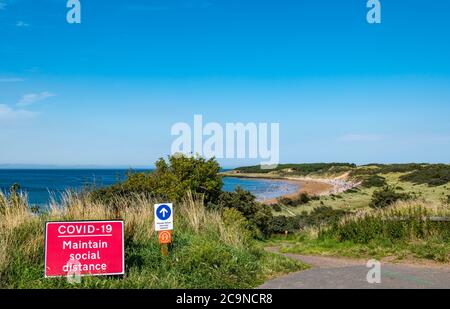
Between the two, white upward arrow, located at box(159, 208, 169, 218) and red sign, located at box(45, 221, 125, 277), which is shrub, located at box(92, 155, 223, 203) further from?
red sign, located at box(45, 221, 125, 277)

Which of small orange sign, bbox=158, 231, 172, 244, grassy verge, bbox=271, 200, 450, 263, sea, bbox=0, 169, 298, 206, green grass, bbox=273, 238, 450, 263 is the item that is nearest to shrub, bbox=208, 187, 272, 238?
sea, bbox=0, 169, 298, 206

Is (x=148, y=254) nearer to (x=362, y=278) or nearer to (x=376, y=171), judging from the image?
(x=362, y=278)

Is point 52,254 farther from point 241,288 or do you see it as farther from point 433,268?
point 433,268

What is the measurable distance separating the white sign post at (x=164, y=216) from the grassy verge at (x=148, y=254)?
558 mm

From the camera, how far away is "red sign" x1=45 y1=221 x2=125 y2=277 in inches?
300

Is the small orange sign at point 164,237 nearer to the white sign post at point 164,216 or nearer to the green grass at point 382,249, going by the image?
the white sign post at point 164,216

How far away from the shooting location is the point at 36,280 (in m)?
7.38

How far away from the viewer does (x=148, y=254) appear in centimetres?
898

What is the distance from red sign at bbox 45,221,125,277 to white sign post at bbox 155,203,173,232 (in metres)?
0.91

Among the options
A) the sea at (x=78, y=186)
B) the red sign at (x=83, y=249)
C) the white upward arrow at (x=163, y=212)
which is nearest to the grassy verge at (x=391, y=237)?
the white upward arrow at (x=163, y=212)

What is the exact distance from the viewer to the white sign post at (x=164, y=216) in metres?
8.87
